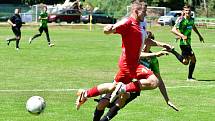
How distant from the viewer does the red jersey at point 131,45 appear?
9680mm

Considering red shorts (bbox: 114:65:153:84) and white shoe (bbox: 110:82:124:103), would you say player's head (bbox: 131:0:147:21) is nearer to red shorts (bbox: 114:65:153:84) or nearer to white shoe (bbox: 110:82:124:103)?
red shorts (bbox: 114:65:153:84)

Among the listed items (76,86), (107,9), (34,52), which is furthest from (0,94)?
(107,9)

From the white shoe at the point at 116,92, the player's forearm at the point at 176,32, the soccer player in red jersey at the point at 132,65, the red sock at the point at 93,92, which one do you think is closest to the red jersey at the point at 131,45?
the soccer player in red jersey at the point at 132,65

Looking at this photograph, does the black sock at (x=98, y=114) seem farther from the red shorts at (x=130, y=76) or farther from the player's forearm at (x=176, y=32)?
the player's forearm at (x=176, y=32)

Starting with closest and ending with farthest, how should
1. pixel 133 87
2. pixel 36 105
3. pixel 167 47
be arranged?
pixel 133 87 → pixel 36 105 → pixel 167 47

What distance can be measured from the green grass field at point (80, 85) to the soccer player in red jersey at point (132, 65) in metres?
1.60

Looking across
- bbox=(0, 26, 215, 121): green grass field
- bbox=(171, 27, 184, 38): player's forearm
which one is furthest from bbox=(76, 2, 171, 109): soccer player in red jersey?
bbox=(171, 27, 184, 38): player's forearm

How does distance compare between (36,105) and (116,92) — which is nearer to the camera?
(116,92)

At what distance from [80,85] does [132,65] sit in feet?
21.9

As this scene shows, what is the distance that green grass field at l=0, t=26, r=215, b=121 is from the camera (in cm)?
1172

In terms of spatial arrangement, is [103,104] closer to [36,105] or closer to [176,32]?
[36,105]

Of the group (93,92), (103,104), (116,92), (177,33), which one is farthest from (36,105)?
(177,33)

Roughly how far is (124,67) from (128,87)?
373 millimetres

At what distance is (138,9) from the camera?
9.77 metres
